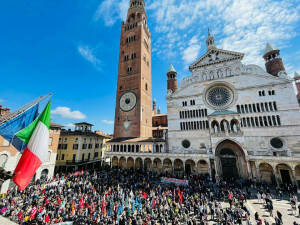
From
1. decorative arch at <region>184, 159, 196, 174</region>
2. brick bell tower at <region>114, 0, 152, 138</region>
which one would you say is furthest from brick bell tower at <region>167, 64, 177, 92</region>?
decorative arch at <region>184, 159, 196, 174</region>

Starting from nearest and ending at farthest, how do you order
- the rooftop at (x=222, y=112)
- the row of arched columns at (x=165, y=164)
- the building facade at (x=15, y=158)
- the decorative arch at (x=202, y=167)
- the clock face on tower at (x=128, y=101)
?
the building facade at (x=15, y=158) < the rooftop at (x=222, y=112) < the decorative arch at (x=202, y=167) < the row of arched columns at (x=165, y=164) < the clock face on tower at (x=128, y=101)

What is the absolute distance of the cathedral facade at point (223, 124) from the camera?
2261cm

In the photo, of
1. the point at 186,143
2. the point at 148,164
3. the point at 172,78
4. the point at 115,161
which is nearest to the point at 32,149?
the point at 186,143

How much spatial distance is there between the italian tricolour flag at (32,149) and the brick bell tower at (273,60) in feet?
133

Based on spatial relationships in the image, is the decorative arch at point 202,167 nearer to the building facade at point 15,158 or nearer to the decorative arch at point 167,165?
the decorative arch at point 167,165

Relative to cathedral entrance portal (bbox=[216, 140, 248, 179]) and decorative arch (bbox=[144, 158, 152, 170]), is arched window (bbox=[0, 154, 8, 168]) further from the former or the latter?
cathedral entrance portal (bbox=[216, 140, 248, 179])

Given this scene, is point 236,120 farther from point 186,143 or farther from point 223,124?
point 186,143

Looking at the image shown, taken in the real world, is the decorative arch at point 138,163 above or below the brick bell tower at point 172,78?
below

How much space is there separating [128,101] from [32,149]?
32214 millimetres

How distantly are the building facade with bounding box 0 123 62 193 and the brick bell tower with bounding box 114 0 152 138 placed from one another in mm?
14795

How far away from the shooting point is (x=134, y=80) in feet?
130

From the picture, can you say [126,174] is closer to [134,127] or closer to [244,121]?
[134,127]

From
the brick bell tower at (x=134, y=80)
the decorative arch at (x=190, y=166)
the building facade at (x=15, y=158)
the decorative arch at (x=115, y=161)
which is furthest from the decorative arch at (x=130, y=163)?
the building facade at (x=15, y=158)

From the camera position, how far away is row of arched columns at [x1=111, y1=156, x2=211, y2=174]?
87.4 feet
